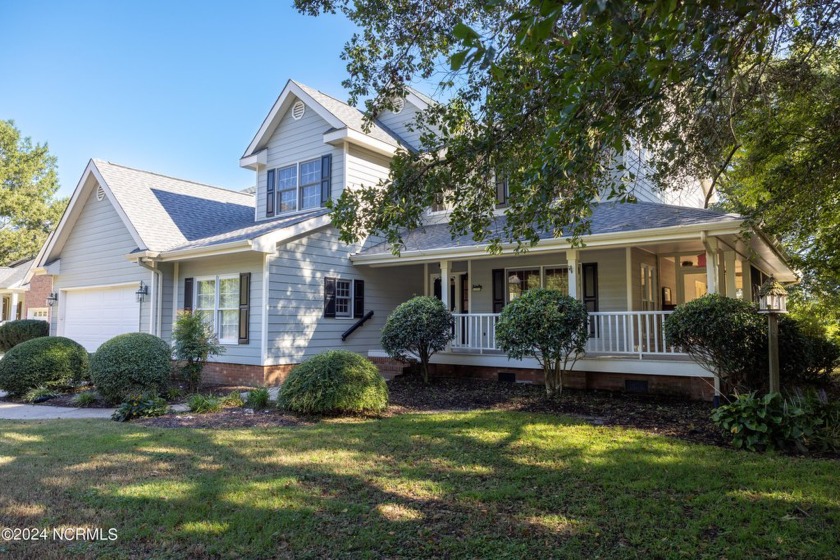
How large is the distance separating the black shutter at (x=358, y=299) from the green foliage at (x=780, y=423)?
361 inches

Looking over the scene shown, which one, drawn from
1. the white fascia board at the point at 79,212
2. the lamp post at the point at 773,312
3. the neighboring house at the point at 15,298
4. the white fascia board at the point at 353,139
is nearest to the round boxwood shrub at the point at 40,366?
the white fascia board at the point at 79,212

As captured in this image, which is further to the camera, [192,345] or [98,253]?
[98,253]

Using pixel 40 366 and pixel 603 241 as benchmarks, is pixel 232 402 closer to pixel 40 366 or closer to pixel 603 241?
pixel 40 366

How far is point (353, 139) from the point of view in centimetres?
1331

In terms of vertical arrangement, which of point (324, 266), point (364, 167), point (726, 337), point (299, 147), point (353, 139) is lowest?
point (726, 337)

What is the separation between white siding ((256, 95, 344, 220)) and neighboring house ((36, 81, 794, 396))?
0.04 m

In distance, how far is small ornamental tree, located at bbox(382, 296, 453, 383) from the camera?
429 inches

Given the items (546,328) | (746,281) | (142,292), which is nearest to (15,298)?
(142,292)

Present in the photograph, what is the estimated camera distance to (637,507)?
13.4 feet

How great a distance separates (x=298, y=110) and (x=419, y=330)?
769cm

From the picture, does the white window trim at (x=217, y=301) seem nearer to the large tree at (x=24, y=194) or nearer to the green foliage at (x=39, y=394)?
the green foliage at (x=39, y=394)

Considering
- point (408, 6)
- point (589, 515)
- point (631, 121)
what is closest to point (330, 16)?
point (408, 6)

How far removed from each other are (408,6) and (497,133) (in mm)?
2997

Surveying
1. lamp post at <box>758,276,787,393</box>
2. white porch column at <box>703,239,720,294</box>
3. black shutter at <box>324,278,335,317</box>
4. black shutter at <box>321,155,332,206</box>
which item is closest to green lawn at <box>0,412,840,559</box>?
lamp post at <box>758,276,787,393</box>
